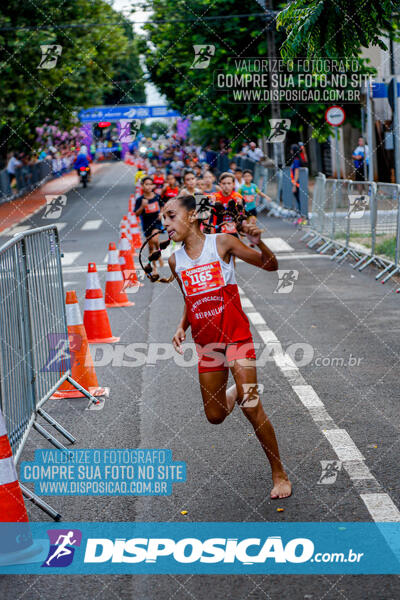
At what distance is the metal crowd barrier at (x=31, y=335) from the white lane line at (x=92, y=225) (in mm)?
22217

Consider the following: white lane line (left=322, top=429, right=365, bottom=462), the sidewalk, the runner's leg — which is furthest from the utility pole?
the runner's leg

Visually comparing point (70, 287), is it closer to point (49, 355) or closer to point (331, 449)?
point (49, 355)

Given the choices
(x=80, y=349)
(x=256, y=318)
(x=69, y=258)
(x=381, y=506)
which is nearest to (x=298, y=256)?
(x=69, y=258)

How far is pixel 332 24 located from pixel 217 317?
413 cm

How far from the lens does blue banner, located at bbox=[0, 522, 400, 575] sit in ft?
14.4

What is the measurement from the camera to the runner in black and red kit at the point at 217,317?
A: 5.44 metres

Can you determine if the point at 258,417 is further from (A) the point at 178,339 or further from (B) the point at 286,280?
(B) the point at 286,280

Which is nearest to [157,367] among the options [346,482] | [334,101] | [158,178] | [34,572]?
[346,482]

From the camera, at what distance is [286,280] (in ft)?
50.0

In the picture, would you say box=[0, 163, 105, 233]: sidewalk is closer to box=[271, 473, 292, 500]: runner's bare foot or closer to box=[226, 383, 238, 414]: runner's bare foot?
box=[226, 383, 238, 414]: runner's bare foot

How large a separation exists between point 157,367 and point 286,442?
3025mm

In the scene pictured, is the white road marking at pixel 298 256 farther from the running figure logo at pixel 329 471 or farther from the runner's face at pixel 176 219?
the runner's face at pixel 176 219

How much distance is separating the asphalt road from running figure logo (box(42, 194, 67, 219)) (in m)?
23.7

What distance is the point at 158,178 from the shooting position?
83.5 ft
